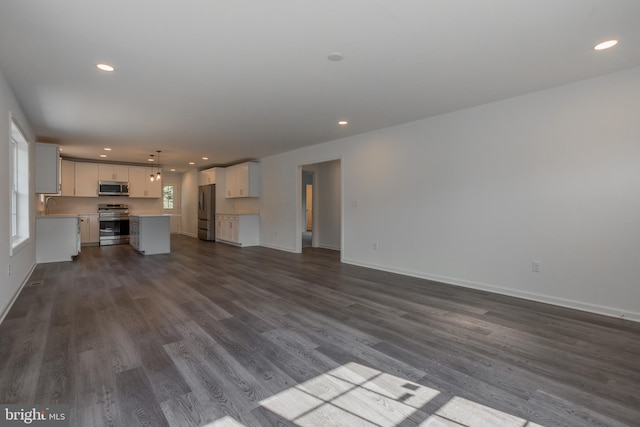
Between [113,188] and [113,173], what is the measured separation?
1.45 ft

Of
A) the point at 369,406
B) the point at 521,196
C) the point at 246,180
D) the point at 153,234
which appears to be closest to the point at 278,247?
the point at 246,180

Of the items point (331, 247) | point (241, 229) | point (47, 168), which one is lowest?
point (331, 247)

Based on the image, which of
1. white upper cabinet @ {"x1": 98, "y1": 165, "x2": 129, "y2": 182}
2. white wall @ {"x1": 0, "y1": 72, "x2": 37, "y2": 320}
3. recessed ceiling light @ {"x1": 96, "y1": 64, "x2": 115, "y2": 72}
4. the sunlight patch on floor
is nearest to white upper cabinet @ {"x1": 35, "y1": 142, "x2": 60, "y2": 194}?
white wall @ {"x1": 0, "y1": 72, "x2": 37, "y2": 320}

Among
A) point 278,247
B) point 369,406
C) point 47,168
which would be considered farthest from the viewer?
point 278,247

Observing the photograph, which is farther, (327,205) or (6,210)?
(327,205)

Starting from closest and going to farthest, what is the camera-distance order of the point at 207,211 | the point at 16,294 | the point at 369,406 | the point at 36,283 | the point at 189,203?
the point at 369,406, the point at 16,294, the point at 36,283, the point at 207,211, the point at 189,203

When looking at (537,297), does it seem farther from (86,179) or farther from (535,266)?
(86,179)

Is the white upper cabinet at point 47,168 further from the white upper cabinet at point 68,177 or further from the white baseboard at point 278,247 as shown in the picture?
the white baseboard at point 278,247

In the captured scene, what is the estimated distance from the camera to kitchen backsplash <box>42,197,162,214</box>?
845 centimetres

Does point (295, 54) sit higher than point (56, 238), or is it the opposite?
point (295, 54)

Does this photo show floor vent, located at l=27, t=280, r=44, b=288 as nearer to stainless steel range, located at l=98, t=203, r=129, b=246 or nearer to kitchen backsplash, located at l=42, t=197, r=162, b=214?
stainless steel range, located at l=98, t=203, r=129, b=246

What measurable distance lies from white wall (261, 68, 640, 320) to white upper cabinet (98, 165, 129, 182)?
7152 millimetres

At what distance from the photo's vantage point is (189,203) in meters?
11.4

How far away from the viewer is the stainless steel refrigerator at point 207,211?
31.7 ft
